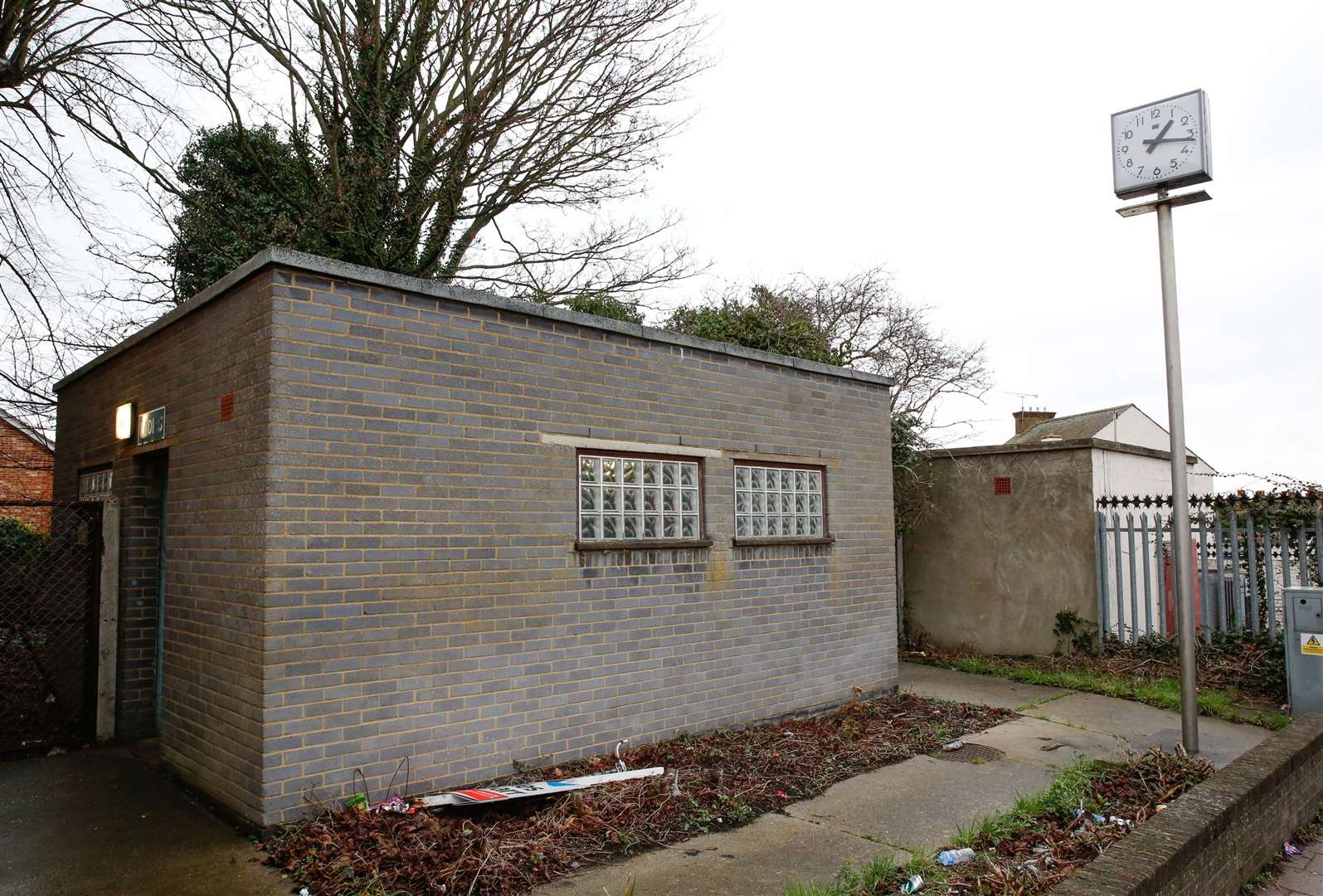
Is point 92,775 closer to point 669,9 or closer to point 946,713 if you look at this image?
point 946,713

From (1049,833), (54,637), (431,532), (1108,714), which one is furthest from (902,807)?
(54,637)

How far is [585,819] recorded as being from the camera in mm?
4734

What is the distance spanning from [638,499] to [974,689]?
201 inches

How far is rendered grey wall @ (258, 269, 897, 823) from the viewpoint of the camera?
184 inches

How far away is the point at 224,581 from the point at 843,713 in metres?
5.50

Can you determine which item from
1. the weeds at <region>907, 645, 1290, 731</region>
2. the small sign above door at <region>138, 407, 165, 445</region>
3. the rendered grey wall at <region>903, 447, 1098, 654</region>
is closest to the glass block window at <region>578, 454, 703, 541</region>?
the small sign above door at <region>138, 407, 165, 445</region>

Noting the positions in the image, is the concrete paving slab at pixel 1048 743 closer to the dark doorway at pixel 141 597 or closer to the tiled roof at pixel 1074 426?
the dark doorway at pixel 141 597

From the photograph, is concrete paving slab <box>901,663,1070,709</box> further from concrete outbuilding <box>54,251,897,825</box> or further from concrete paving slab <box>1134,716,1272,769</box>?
concrete outbuilding <box>54,251,897,825</box>

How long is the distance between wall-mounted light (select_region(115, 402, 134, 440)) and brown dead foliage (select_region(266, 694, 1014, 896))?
379 cm

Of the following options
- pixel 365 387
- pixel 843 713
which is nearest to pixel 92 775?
pixel 365 387

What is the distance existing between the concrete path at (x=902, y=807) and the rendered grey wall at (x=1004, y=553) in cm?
210

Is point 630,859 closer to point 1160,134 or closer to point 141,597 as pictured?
point 141,597

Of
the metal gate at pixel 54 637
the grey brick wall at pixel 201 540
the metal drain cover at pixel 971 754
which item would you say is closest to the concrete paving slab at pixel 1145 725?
the metal drain cover at pixel 971 754

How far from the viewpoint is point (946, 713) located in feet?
25.5
